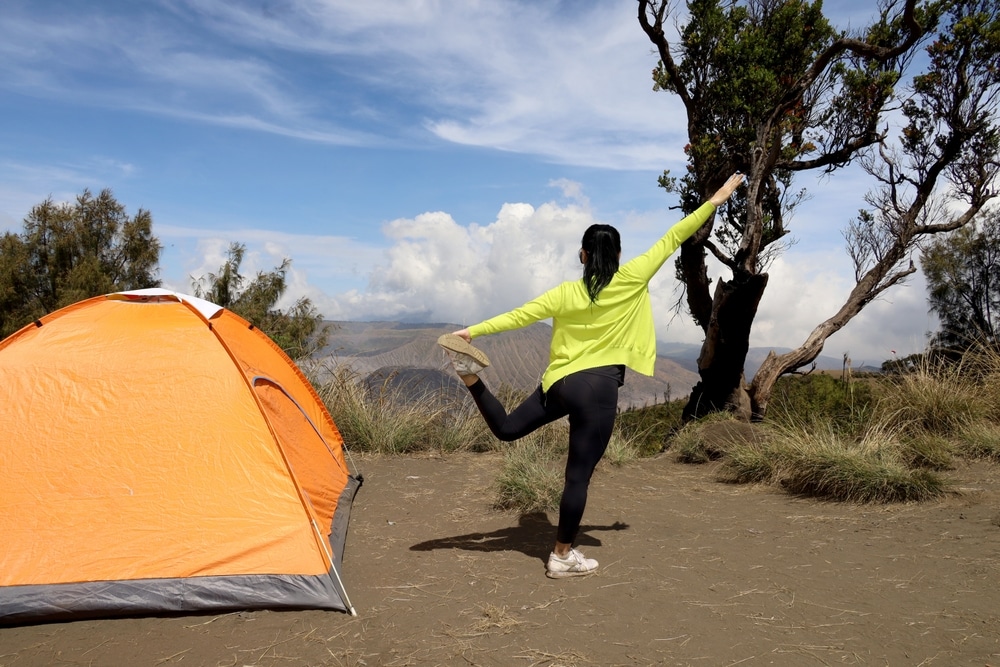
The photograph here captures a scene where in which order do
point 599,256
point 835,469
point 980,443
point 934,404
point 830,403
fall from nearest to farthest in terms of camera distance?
point 599,256, point 835,469, point 980,443, point 934,404, point 830,403

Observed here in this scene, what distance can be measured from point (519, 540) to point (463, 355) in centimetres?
191

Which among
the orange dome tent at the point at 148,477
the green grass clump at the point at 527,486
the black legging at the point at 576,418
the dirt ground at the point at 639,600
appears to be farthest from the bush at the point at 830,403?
the orange dome tent at the point at 148,477

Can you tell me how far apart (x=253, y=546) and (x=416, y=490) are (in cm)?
295

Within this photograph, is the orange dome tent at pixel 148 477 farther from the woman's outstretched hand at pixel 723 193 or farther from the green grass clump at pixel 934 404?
the green grass clump at pixel 934 404

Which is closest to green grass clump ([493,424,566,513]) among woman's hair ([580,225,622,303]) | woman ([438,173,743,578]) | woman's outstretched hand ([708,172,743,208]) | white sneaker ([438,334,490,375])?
woman ([438,173,743,578])

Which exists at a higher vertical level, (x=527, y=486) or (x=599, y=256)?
(x=599, y=256)

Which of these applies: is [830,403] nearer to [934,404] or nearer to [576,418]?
[934,404]

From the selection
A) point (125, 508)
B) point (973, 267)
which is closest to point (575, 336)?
point (125, 508)

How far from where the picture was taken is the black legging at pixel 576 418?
158 inches

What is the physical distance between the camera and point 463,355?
4035 millimetres

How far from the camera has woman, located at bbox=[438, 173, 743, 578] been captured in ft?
13.3

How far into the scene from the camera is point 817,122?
39.4 ft

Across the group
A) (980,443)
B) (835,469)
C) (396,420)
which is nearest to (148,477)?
(396,420)

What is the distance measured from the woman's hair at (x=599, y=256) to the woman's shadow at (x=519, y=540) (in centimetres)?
194
